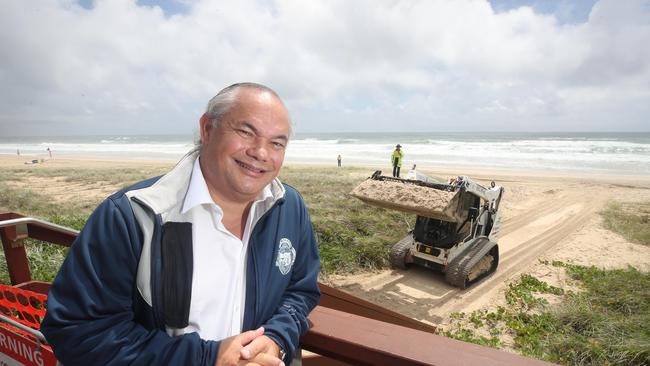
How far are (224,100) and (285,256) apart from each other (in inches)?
29.3

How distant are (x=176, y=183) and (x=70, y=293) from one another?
51 cm

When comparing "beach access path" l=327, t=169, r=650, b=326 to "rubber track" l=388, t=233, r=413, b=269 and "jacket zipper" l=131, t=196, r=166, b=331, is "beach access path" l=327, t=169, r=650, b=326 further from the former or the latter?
"jacket zipper" l=131, t=196, r=166, b=331

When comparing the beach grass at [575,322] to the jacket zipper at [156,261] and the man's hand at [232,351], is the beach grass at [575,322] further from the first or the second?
the jacket zipper at [156,261]

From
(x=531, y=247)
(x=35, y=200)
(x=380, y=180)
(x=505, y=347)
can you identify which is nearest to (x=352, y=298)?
(x=505, y=347)

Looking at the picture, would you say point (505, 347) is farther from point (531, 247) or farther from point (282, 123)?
point (531, 247)

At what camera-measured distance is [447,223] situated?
793 centimetres

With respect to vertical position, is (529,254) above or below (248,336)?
below

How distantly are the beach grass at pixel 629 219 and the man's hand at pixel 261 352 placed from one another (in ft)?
45.5

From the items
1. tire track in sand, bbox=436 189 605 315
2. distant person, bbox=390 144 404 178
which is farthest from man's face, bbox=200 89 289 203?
distant person, bbox=390 144 404 178

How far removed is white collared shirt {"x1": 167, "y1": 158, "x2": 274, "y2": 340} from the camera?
142cm

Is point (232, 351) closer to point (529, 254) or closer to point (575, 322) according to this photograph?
point (575, 322)

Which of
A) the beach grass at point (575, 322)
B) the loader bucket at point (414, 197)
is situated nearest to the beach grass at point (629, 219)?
the beach grass at point (575, 322)

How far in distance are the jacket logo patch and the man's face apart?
263mm

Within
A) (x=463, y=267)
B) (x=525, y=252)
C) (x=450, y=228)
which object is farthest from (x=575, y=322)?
(x=525, y=252)
